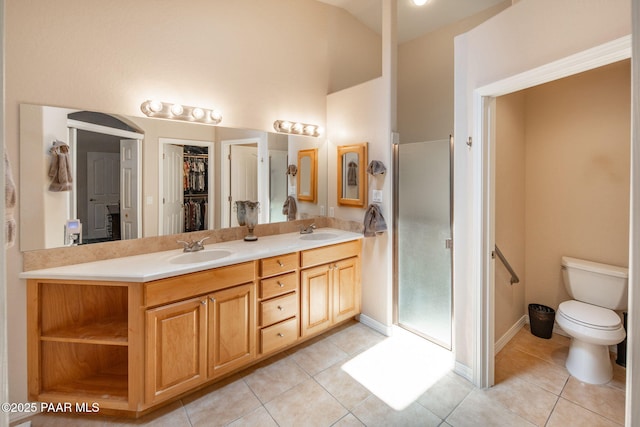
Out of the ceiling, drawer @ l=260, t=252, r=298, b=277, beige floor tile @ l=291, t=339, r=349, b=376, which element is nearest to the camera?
drawer @ l=260, t=252, r=298, b=277

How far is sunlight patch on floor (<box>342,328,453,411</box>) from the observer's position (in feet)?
6.48

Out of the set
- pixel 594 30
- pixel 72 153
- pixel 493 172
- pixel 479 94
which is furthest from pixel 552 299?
pixel 72 153

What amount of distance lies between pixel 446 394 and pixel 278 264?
4.95ft

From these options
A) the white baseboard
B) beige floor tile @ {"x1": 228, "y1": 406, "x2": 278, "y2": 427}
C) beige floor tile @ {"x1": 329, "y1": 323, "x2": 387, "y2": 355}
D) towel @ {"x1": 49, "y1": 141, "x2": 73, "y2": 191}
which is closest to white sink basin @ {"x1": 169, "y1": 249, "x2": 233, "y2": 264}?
towel @ {"x1": 49, "y1": 141, "x2": 73, "y2": 191}

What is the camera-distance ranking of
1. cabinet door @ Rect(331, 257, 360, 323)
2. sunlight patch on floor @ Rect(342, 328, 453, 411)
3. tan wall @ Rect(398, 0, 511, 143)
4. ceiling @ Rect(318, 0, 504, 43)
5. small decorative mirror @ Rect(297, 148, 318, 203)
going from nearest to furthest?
sunlight patch on floor @ Rect(342, 328, 453, 411)
cabinet door @ Rect(331, 257, 360, 323)
ceiling @ Rect(318, 0, 504, 43)
small decorative mirror @ Rect(297, 148, 318, 203)
tan wall @ Rect(398, 0, 511, 143)

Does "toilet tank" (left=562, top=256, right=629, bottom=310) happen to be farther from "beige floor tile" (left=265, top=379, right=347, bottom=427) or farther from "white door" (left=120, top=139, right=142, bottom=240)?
"white door" (left=120, top=139, right=142, bottom=240)

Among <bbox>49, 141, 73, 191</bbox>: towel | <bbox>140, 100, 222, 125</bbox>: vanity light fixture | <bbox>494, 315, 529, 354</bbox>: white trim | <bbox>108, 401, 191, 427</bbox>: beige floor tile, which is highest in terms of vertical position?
<bbox>140, 100, 222, 125</bbox>: vanity light fixture

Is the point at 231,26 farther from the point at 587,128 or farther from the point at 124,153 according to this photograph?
the point at 587,128

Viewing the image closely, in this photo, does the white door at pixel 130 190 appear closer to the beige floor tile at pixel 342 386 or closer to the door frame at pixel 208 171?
the door frame at pixel 208 171

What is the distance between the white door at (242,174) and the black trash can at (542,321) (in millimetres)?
2864

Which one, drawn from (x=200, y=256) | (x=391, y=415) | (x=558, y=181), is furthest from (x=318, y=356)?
(x=558, y=181)

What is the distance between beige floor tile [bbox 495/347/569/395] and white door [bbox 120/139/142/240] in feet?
9.57

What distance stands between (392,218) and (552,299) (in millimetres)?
1757

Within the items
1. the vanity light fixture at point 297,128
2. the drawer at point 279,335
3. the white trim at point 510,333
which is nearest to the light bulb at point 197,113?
the vanity light fixture at point 297,128
